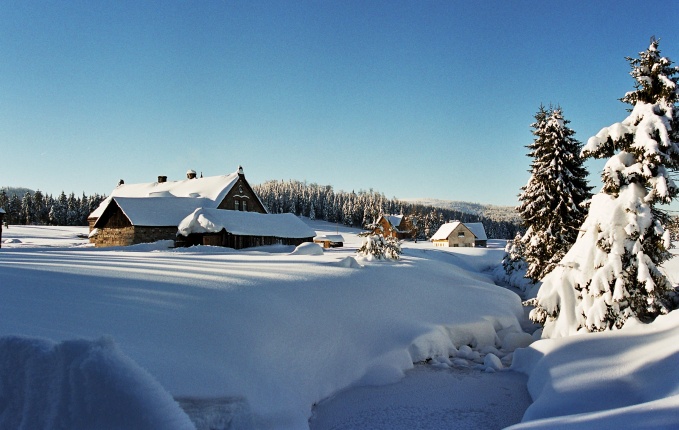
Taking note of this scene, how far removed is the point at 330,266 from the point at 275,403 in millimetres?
8021

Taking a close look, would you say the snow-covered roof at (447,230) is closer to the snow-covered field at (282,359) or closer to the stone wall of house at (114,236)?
the stone wall of house at (114,236)

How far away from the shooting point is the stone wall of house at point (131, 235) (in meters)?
32.3

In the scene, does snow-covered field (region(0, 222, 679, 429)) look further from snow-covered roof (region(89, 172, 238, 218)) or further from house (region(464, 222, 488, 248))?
house (region(464, 222, 488, 248))

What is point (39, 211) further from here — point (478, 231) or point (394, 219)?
point (478, 231)

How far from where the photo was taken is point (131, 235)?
106ft

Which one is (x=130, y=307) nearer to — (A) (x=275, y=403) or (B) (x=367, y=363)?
(A) (x=275, y=403)

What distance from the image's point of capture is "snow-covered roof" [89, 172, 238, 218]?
3781cm

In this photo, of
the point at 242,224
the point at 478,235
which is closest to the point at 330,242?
the point at 478,235

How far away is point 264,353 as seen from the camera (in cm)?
696

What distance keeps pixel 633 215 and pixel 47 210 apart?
109 meters

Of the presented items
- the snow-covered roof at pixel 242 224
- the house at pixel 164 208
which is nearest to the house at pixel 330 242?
the house at pixel 164 208

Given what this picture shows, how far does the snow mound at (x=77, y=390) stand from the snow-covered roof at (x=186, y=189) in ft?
114

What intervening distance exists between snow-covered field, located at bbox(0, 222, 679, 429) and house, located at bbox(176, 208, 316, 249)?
18.6 meters

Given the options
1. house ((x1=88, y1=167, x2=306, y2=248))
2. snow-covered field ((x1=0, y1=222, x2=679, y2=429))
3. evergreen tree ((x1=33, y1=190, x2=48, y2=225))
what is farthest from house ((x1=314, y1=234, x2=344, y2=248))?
Result: evergreen tree ((x1=33, y1=190, x2=48, y2=225))
